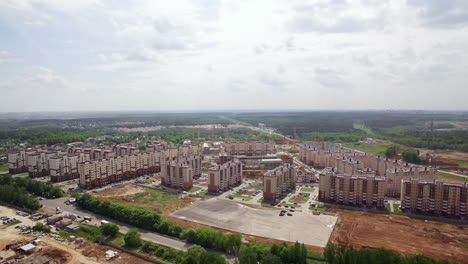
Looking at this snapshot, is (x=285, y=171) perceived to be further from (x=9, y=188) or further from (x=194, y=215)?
(x=9, y=188)

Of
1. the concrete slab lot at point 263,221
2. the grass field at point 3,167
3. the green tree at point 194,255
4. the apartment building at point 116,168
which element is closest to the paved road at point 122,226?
the green tree at point 194,255

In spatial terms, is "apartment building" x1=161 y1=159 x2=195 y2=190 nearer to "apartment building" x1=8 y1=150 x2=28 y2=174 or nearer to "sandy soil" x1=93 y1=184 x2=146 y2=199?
"sandy soil" x1=93 y1=184 x2=146 y2=199

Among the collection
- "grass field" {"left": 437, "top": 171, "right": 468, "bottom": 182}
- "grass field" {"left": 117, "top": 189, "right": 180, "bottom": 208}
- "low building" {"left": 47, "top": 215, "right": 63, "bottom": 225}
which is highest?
"low building" {"left": 47, "top": 215, "right": 63, "bottom": 225}

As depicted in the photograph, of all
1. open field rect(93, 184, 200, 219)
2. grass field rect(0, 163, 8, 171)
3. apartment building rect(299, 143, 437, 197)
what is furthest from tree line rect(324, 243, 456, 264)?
grass field rect(0, 163, 8, 171)

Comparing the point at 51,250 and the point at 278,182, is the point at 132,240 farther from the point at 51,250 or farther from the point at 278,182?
the point at 278,182

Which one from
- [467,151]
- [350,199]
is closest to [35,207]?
[350,199]

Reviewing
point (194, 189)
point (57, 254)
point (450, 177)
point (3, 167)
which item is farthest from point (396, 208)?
point (3, 167)

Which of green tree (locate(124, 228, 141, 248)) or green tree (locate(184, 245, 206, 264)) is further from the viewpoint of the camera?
green tree (locate(124, 228, 141, 248))

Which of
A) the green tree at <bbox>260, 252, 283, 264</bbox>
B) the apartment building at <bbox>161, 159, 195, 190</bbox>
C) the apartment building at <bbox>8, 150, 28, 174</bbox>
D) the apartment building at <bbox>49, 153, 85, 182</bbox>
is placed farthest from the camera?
the apartment building at <bbox>8, 150, 28, 174</bbox>
